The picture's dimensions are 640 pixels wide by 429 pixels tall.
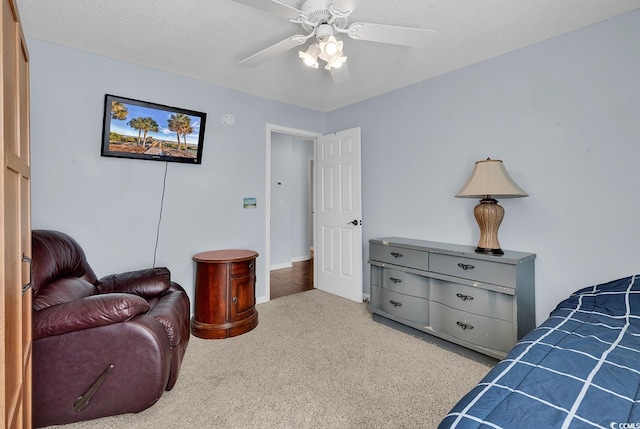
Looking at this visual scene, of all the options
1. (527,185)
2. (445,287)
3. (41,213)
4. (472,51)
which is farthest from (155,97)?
(527,185)

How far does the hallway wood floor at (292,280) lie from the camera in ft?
13.7

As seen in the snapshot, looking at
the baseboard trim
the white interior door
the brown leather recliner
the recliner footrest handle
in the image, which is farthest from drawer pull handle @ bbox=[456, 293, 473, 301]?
the baseboard trim

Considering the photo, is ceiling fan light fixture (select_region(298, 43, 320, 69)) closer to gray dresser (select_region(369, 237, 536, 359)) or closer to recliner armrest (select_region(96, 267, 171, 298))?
gray dresser (select_region(369, 237, 536, 359))

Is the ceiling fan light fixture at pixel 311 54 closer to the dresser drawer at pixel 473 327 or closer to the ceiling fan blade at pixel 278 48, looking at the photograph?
the ceiling fan blade at pixel 278 48

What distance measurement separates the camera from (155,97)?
9.66 feet

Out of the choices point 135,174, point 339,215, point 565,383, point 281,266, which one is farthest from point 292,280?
point 565,383

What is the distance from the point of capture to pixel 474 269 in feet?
7.84

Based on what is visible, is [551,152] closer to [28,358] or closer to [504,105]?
[504,105]

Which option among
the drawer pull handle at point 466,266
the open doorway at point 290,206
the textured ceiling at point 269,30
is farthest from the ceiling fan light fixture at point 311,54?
the open doorway at point 290,206

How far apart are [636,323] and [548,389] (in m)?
1.02

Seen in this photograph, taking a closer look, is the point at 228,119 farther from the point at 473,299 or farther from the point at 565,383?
the point at 565,383

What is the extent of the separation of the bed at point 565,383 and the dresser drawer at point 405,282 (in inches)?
48.7

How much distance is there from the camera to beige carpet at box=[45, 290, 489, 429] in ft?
5.61

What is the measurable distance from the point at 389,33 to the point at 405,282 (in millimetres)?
2049
